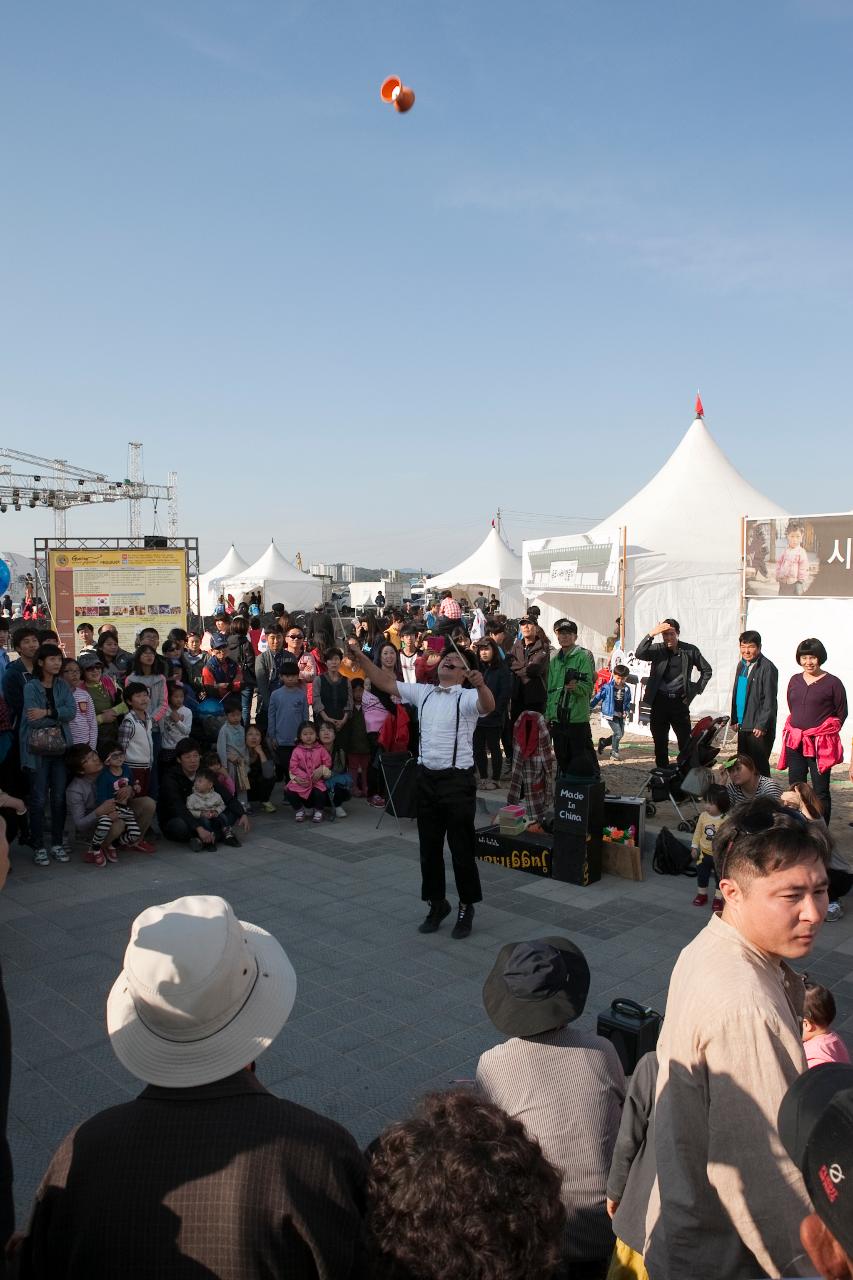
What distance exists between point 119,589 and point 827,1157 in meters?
14.2

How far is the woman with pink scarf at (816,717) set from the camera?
7.29 meters

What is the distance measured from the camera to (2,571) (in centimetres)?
1182

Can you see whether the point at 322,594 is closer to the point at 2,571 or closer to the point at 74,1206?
the point at 2,571

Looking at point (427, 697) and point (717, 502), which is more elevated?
point (717, 502)

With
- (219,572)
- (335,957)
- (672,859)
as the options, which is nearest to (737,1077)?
(335,957)

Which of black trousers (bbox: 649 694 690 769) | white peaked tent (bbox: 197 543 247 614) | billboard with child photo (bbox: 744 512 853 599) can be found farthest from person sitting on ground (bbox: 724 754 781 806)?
white peaked tent (bbox: 197 543 247 614)

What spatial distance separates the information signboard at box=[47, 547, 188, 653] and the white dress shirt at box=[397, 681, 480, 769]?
9511 mm

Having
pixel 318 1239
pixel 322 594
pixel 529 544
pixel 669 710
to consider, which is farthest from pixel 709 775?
pixel 322 594

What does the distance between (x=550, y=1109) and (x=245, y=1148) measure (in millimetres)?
1189

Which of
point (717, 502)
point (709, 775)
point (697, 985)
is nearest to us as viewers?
point (697, 985)

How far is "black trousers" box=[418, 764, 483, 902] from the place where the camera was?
5.77m

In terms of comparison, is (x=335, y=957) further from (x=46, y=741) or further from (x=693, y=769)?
(x=693, y=769)

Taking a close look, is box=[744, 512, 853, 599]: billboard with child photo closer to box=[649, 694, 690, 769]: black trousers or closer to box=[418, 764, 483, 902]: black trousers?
box=[649, 694, 690, 769]: black trousers

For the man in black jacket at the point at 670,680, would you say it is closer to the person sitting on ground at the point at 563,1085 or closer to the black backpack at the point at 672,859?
the black backpack at the point at 672,859
